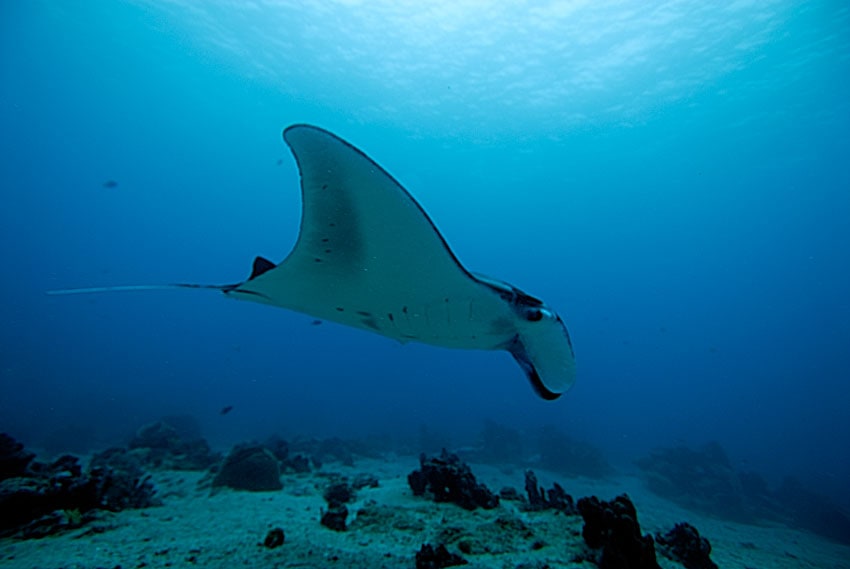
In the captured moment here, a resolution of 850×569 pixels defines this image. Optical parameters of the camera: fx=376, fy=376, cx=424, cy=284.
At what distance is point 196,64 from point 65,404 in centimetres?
2773

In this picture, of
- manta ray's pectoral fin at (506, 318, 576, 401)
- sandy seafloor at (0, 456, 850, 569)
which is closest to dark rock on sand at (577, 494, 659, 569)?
sandy seafloor at (0, 456, 850, 569)

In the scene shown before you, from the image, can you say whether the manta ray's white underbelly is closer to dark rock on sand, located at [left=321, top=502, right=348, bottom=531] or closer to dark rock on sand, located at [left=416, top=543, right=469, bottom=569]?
dark rock on sand, located at [left=416, top=543, right=469, bottom=569]

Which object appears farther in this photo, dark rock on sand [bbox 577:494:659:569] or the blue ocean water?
the blue ocean water

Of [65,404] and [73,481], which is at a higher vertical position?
[73,481]

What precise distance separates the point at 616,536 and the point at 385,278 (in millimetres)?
2999

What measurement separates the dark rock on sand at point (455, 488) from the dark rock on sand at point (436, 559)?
4.81ft

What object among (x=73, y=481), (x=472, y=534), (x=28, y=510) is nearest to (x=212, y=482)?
(x=73, y=481)

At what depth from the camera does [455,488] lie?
4.65m

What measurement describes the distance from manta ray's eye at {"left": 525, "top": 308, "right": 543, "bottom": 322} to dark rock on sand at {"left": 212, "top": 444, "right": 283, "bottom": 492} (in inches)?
232

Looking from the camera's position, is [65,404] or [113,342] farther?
[113,342]

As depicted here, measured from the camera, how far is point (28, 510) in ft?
12.1

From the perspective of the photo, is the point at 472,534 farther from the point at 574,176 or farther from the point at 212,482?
the point at 574,176

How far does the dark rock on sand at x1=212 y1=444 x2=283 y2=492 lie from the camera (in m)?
6.26

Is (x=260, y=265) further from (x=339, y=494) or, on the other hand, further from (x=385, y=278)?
(x=339, y=494)
